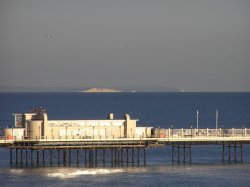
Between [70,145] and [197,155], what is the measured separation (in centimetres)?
3057

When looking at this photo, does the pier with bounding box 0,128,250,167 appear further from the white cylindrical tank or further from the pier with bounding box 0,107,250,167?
the white cylindrical tank

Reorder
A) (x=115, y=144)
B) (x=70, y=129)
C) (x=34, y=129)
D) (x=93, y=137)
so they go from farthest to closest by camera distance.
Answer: (x=70, y=129) < (x=93, y=137) < (x=115, y=144) < (x=34, y=129)

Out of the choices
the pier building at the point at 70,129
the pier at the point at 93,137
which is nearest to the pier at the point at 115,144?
the pier at the point at 93,137

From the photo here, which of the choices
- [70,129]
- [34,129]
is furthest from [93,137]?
[34,129]

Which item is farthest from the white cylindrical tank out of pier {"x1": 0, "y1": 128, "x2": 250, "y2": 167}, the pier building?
pier {"x1": 0, "y1": 128, "x2": 250, "y2": 167}

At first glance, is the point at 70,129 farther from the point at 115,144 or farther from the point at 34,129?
the point at 115,144

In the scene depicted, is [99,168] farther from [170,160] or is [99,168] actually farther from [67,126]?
[170,160]

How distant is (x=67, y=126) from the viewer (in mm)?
137000

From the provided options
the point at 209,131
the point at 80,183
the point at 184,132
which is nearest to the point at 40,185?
the point at 80,183

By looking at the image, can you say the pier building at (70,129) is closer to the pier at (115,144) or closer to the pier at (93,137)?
the pier at (93,137)

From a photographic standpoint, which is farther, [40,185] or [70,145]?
[70,145]

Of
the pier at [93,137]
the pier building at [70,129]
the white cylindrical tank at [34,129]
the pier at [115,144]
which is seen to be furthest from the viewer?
the pier building at [70,129]

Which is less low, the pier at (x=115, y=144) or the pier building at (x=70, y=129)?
the pier building at (x=70, y=129)

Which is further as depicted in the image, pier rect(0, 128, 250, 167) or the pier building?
the pier building
